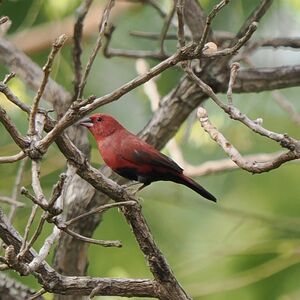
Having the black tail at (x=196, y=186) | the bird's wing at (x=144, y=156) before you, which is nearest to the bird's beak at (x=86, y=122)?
the bird's wing at (x=144, y=156)

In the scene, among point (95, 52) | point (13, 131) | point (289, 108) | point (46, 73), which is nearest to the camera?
point (46, 73)

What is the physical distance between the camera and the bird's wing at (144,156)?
4.05m

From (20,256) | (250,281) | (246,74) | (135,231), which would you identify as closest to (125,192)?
(135,231)

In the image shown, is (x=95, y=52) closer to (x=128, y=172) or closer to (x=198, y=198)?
(x=128, y=172)

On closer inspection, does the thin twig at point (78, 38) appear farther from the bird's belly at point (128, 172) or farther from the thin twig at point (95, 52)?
the thin twig at point (95, 52)

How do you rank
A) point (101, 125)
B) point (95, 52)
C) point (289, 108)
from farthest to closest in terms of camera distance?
point (289, 108), point (101, 125), point (95, 52)

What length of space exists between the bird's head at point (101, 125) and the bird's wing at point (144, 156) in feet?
0.44

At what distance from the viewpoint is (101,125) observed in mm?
4371

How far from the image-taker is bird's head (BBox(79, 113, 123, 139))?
167 inches

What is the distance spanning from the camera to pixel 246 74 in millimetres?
4637

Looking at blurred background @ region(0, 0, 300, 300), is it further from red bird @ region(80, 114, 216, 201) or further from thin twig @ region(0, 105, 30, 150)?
thin twig @ region(0, 105, 30, 150)

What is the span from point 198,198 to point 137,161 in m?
3.03

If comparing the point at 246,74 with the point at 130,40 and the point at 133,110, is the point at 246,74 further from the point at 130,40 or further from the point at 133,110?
the point at 130,40

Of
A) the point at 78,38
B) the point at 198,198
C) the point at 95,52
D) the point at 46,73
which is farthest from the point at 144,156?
the point at 198,198
